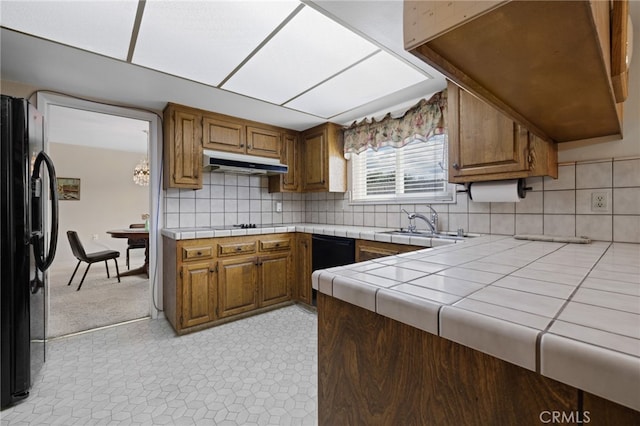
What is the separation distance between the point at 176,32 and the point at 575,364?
80.6 inches

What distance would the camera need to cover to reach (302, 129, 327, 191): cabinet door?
10.7 feet

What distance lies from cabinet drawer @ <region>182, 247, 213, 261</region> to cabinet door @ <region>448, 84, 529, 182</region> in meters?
2.10

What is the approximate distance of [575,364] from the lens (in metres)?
0.38

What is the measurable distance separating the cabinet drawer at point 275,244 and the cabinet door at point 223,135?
1034 mm

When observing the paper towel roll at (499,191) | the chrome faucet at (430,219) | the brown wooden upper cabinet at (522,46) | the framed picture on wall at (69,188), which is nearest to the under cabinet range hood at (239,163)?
the chrome faucet at (430,219)

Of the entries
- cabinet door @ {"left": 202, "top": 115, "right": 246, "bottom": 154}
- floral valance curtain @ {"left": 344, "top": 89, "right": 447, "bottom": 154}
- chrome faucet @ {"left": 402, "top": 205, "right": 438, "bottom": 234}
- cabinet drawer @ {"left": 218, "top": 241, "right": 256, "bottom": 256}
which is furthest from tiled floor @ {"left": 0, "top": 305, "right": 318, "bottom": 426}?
floral valance curtain @ {"left": 344, "top": 89, "right": 447, "bottom": 154}

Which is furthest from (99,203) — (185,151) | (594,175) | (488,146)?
(594,175)

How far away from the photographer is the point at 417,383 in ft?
1.99

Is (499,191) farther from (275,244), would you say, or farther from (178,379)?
(178,379)

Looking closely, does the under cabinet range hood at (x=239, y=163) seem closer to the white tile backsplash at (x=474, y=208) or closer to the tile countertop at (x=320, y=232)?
the white tile backsplash at (x=474, y=208)

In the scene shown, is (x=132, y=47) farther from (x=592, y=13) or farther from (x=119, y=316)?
(x=119, y=316)

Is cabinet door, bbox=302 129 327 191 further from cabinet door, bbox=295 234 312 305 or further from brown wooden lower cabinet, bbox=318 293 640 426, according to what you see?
brown wooden lower cabinet, bbox=318 293 640 426

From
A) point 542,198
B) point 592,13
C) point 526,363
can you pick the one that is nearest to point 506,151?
point 542,198

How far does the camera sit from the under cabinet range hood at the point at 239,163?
2663 mm
